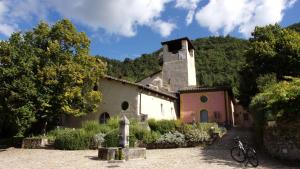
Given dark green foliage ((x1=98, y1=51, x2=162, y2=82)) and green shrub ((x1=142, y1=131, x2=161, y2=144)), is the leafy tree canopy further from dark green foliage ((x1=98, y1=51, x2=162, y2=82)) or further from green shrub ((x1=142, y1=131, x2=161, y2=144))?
dark green foliage ((x1=98, y1=51, x2=162, y2=82))

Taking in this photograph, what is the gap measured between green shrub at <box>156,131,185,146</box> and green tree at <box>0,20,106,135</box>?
7.43 m

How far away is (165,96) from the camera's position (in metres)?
28.4

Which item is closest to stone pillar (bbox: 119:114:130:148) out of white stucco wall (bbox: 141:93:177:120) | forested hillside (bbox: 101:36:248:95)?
white stucco wall (bbox: 141:93:177:120)

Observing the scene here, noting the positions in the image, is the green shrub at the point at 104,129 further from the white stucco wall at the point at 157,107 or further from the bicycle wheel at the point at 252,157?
the bicycle wheel at the point at 252,157

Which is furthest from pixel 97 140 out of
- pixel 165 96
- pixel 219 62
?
pixel 219 62

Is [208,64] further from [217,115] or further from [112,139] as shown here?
[112,139]

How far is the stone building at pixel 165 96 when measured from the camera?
78.0 ft

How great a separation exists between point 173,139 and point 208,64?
43.0 m

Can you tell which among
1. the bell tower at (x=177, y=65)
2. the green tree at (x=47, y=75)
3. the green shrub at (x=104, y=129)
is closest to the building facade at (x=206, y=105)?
the bell tower at (x=177, y=65)

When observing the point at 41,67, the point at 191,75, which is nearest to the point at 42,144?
the point at 41,67

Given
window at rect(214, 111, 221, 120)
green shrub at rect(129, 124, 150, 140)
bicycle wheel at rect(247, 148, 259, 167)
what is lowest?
bicycle wheel at rect(247, 148, 259, 167)

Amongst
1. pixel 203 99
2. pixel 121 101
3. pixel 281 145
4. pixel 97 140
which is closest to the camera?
pixel 281 145

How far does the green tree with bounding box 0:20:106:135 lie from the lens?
1788cm

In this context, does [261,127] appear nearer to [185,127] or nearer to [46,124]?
[185,127]
